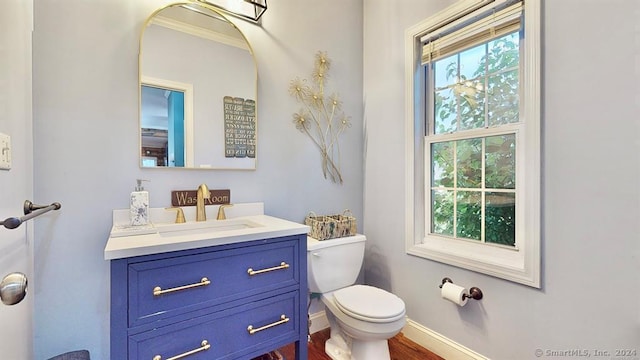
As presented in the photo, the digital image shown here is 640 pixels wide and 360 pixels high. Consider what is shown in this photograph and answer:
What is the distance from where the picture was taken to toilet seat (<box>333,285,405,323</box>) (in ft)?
4.73

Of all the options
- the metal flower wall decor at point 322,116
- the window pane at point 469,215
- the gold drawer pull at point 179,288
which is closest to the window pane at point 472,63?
the window pane at point 469,215

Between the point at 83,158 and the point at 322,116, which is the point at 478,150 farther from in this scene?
the point at 83,158

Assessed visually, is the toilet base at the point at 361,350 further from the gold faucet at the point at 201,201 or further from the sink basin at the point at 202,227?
the gold faucet at the point at 201,201

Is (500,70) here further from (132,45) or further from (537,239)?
(132,45)

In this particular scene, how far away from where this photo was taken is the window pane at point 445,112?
184cm

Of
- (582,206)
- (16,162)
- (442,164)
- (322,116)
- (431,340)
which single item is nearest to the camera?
(16,162)

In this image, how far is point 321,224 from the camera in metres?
1.73

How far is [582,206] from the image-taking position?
123 cm

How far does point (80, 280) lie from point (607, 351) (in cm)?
231

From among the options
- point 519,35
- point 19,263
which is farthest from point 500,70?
point 19,263

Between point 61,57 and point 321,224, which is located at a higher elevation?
point 61,57

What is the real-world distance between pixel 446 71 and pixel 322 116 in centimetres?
88

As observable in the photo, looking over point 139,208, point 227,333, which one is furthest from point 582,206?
point 139,208

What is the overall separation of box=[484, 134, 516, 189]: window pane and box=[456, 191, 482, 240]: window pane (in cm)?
12
